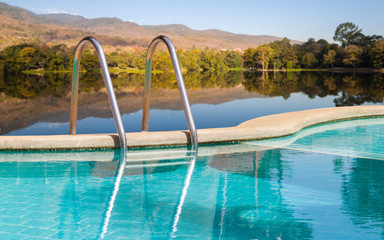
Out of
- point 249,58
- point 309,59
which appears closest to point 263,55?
point 249,58

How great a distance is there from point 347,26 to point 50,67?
80795mm

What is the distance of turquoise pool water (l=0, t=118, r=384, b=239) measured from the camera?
480 centimetres

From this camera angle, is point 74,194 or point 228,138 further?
point 228,138

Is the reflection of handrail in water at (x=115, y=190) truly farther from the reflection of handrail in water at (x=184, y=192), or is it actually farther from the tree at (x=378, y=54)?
the tree at (x=378, y=54)

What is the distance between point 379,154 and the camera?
8766 millimetres

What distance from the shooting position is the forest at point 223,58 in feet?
247

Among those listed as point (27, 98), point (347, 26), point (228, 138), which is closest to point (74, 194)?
point (228, 138)

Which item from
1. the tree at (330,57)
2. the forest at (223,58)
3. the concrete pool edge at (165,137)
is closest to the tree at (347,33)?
the forest at (223,58)

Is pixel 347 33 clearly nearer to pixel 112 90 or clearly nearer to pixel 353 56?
pixel 353 56

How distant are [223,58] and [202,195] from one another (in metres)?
107

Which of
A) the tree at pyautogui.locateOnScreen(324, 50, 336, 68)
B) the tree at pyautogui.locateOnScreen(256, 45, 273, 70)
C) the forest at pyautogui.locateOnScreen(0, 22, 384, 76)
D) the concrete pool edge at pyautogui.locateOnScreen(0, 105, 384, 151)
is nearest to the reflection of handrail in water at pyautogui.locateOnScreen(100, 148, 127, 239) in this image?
the concrete pool edge at pyautogui.locateOnScreen(0, 105, 384, 151)

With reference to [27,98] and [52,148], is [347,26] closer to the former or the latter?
[27,98]

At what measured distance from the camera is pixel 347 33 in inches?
4680

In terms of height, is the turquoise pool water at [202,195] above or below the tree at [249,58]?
below
